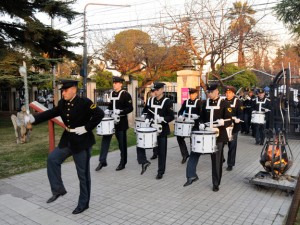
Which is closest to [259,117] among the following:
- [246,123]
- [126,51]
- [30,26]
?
[246,123]

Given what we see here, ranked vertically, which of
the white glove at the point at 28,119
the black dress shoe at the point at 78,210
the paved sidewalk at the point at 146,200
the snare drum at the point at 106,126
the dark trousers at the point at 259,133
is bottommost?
Result: the paved sidewalk at the point at 146,200

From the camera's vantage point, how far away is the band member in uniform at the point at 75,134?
4699 mm

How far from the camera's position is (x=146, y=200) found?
5363 mm

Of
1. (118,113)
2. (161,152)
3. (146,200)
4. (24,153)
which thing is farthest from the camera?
(24,153)

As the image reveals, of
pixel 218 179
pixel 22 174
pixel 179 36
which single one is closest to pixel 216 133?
pixel 218 179

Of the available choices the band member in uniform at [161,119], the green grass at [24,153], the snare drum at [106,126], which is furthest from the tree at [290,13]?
the snare drum at [106,126]

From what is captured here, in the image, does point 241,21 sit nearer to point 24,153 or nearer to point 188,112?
point 188,112

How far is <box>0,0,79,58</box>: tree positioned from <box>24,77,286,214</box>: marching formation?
33.4 feet

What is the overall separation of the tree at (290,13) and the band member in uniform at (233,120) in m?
7.91

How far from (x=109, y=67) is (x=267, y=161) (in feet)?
77.1

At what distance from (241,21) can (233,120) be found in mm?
8093

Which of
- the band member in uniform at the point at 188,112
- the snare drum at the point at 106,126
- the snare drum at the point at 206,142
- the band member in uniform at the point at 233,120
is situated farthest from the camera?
the band member in uniform at the point at 188,112

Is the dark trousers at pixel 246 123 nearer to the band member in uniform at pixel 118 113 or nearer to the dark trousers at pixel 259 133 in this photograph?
the dark trousers at pixel 259 133

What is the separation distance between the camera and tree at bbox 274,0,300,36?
14.0 metres
